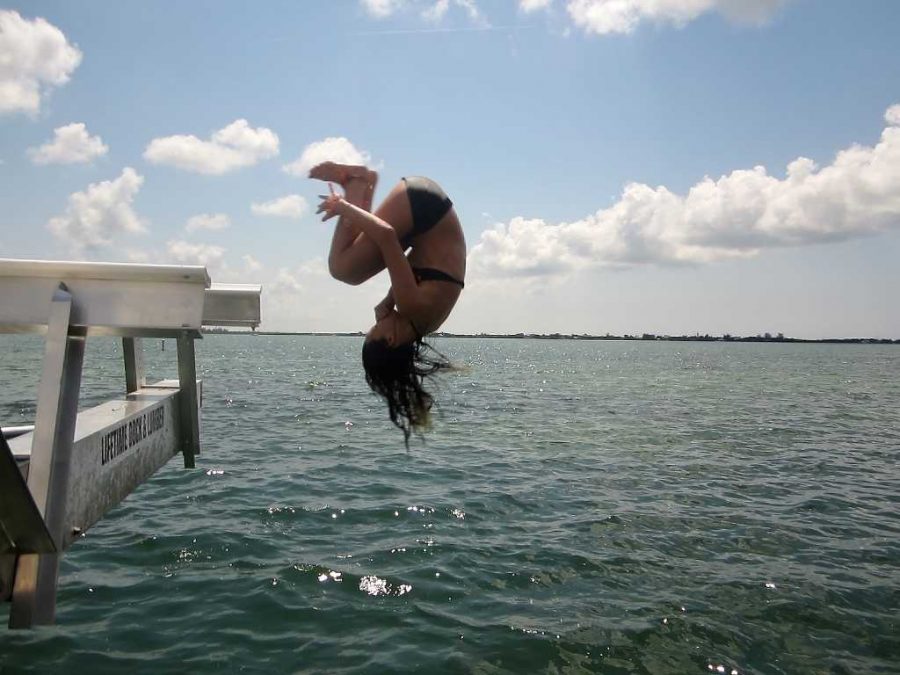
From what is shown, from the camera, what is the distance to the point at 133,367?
323 inches

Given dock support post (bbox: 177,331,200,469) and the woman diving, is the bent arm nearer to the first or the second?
the woman diving

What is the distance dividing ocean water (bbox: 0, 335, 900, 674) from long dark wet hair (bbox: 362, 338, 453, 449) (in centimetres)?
29

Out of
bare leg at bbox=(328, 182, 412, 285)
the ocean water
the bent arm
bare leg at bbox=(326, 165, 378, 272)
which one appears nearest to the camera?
the bent arm

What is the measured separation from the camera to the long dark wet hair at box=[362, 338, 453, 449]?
174 inches

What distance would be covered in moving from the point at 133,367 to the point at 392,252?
18.2 ft

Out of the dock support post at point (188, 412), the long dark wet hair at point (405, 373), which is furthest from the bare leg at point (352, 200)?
the dock support post at point (188, 412)

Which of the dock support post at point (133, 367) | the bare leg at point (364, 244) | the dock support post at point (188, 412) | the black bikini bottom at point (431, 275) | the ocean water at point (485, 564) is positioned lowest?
the ocean water at point (485, 564)

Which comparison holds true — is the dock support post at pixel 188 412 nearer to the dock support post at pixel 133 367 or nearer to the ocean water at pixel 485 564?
the dock support post at pixel 133 367

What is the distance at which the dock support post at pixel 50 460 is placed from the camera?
3955 millimetres

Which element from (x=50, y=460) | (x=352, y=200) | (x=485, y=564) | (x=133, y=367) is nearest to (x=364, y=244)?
(x=352, y=200)

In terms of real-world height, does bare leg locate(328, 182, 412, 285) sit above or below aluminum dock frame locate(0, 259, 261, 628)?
above

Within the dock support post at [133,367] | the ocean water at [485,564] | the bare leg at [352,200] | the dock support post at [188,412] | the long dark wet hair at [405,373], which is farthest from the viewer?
the dock support post at [133,367]

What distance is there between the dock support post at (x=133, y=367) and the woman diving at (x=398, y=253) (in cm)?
484

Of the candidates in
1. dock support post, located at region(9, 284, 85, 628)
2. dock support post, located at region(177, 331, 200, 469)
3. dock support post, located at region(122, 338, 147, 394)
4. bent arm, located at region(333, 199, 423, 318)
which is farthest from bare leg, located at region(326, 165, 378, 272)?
dock support post, located at region(122, 338, 147, 394)
